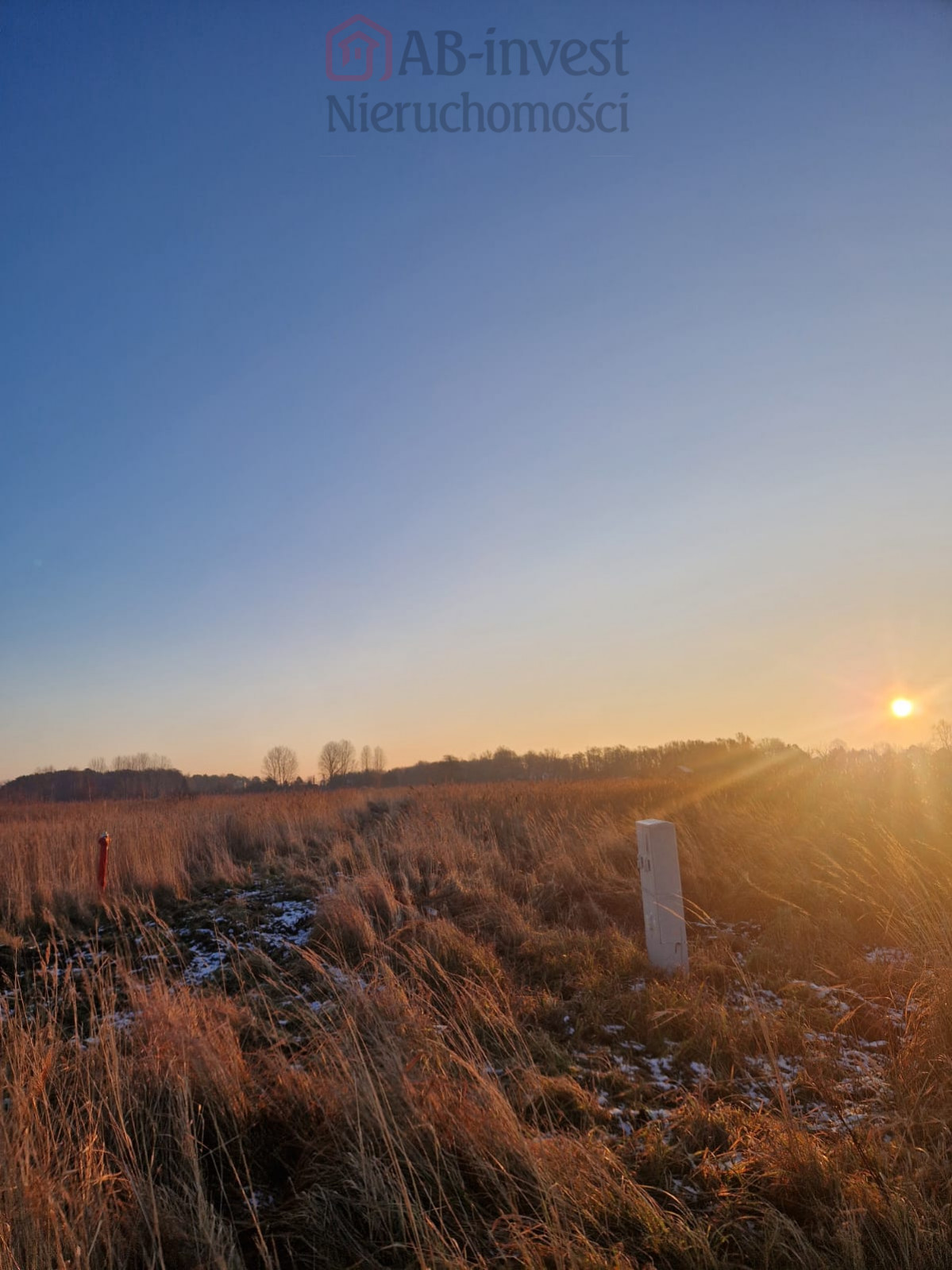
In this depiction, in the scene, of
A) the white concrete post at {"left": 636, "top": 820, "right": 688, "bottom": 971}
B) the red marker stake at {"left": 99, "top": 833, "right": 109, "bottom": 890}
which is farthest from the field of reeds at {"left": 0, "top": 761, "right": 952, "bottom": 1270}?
the red marker stake at {"left": 99, "top": 833, "right": 109, "bottom": 890}

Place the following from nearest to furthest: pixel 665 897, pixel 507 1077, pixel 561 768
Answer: pixel 507 1077 → pixel 665 897 → pixel 561 768

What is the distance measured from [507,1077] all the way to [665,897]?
1.87 metres

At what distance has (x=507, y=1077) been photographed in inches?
146

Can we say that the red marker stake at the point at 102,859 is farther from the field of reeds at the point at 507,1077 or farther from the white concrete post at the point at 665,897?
the white concrete post at the point at 665,897

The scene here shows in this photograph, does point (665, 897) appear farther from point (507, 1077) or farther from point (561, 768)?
point (561, 768)

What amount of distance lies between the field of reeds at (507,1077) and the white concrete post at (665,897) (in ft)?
0.61

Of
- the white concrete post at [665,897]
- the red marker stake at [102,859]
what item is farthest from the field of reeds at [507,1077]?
the red marker stake at [102,859]

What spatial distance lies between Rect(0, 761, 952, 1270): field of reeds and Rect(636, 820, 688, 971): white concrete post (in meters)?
0.19

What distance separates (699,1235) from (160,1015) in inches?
104

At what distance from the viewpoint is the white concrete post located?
16.9ft

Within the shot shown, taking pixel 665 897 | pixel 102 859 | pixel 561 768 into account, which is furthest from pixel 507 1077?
pixel 561 768

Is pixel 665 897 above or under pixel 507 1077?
above

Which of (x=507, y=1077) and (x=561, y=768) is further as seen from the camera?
(x=561, y=768)

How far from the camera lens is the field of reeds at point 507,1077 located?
2.51 metres
